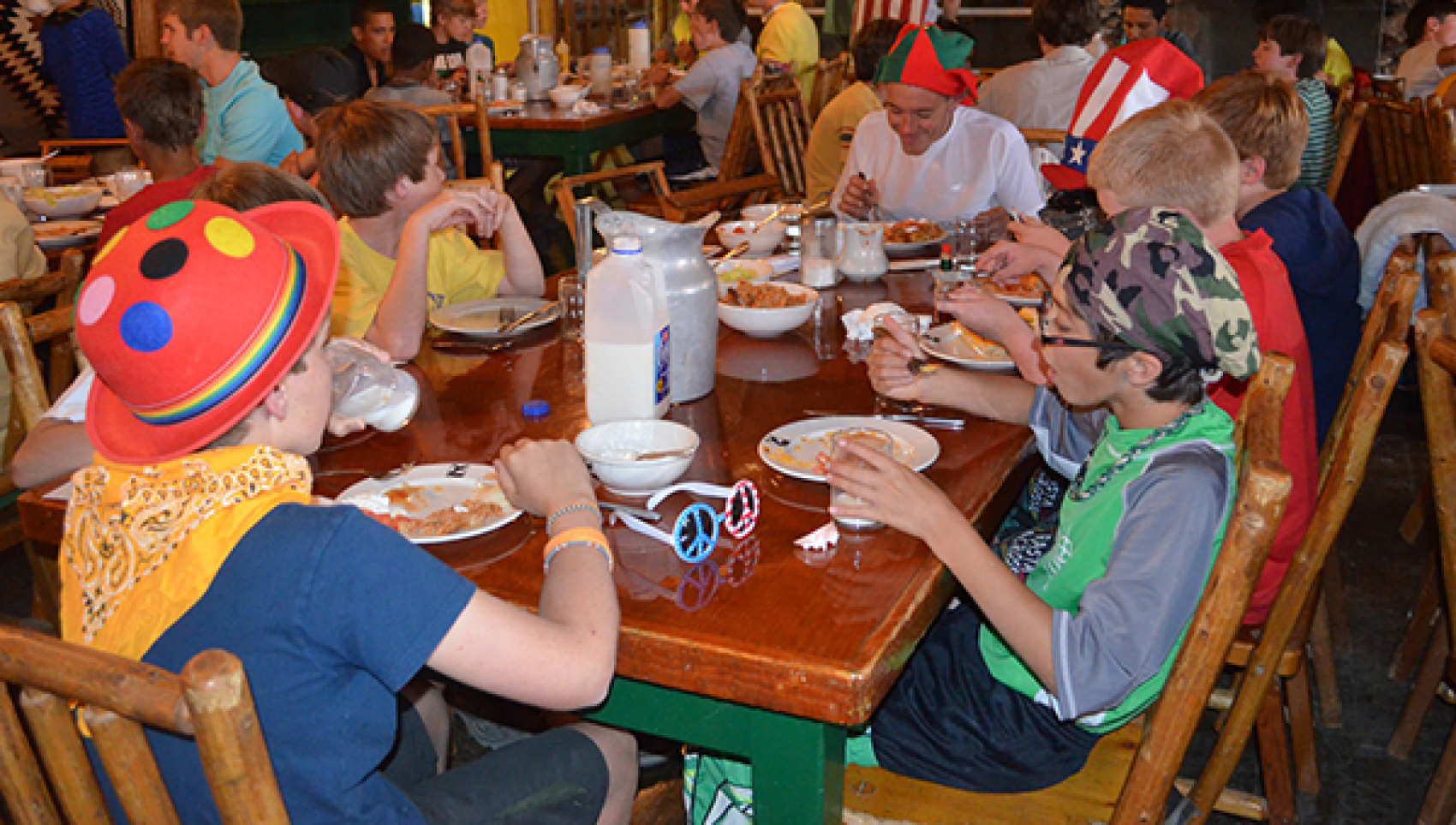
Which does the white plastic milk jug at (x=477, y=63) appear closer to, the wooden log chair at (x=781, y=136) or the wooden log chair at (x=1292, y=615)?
the wooden log chair at (x=781, y=136)

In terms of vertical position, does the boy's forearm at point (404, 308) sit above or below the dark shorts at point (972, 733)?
above

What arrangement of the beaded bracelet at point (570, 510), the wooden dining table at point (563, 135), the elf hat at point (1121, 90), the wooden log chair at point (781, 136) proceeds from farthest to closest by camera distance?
the wooden dining table at point (563, 135) → the wooden log chair at point (781, 136) → the elf hat at point (1121, 90) → the beaded bracelet at point (570, 510)

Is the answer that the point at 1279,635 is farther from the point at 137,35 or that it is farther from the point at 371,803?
the point at 137,35

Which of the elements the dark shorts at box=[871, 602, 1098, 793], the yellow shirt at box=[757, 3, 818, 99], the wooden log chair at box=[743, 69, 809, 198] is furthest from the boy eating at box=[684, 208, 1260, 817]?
the yellow shirt at box=[757, 3, 818, 99]

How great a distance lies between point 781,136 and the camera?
432 cm

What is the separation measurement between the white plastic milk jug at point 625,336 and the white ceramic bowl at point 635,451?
5 centimetres

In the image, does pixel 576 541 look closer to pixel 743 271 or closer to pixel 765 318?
pixel 765 318

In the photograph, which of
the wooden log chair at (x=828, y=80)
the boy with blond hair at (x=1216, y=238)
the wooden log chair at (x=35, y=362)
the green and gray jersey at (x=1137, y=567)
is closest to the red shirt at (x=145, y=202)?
the wooden log chair at (x=35, y=362)

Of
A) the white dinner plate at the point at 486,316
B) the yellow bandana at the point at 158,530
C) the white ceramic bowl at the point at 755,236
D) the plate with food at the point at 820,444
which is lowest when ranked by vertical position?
the white dinner plate at the point at 486,316

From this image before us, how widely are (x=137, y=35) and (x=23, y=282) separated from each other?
5.28 meters

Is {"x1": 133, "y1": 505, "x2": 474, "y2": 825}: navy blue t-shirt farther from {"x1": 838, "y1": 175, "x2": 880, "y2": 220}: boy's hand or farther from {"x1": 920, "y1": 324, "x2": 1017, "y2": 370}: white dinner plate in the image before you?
{"x1": 838, "y1": 175, "x2": 880, "y2": 220}: boy's hand

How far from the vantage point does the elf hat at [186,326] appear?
0.95 meters

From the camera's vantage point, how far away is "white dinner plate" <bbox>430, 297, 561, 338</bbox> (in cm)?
213

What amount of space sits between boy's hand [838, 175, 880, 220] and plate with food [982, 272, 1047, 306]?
711 mm
